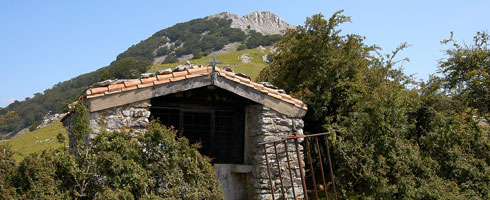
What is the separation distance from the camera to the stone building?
297 inches

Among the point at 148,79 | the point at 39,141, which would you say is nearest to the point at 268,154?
the point at 148,79

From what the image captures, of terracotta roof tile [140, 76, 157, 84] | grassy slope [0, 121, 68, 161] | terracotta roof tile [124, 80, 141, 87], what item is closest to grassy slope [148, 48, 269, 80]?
grassy slope [0, 121, 68, 161]

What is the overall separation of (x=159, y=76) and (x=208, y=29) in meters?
79.7

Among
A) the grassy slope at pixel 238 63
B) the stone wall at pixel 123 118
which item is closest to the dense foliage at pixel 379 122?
the stone wall at pixel 123 118

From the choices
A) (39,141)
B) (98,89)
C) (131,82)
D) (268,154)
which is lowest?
(268,154)

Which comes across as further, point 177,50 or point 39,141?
point 177,50

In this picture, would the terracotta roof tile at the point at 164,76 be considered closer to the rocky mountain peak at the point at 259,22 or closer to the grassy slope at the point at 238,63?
the grassy slope at the point at 238,63

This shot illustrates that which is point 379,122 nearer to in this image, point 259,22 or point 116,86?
point 116,86

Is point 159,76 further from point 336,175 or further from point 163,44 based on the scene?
point 163,44

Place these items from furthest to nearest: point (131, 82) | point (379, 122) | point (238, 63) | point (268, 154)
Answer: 1. point (238, 63)
2. point (379, 122)
3. point (268, 154)
4. point (131, 82)

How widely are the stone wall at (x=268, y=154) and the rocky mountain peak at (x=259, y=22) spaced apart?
264 feet

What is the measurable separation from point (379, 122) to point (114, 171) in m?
5.96

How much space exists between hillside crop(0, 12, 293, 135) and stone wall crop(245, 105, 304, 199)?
26896 mm

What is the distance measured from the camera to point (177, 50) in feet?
234
